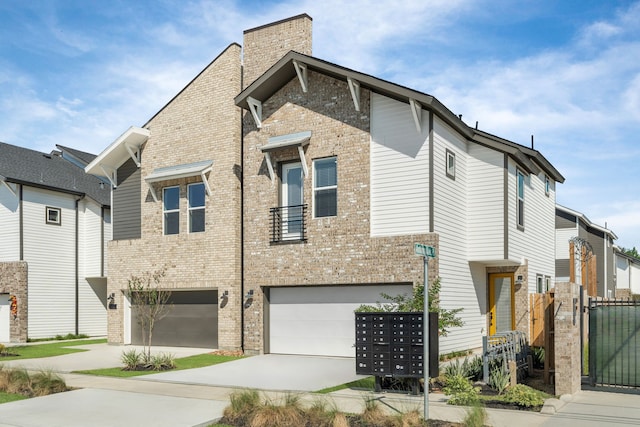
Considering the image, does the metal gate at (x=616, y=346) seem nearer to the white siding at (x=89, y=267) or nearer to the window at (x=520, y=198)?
the window at (x=520, y=198)

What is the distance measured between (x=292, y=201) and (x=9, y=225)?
14.9 meters

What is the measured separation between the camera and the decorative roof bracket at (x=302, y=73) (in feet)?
62.5

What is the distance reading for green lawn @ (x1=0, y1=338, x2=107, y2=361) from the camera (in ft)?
67.6

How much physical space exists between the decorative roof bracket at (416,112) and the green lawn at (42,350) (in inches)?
550

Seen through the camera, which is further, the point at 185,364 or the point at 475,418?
the point at 185,364

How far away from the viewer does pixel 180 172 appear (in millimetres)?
21750

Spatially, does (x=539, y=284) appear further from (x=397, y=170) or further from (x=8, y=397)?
(x=8, y=397)

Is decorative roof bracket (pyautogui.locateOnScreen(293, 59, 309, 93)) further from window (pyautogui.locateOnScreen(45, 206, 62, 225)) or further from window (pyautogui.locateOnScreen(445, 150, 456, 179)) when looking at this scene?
window (pyautogui.locateOnScreen(45, 206, 62, 225))

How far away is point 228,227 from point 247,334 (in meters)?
3.52

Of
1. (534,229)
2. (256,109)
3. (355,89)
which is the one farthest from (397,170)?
(534,229)

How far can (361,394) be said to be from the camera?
12.0m

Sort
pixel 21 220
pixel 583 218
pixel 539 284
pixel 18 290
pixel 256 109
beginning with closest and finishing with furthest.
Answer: pixel 256 109
pixel 539 284
pixel 18 290
pixel 21 220
pixel 583 218

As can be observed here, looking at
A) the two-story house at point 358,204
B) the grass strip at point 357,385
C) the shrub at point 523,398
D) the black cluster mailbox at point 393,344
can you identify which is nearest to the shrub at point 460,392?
the black cluster mailbox at point 393,344

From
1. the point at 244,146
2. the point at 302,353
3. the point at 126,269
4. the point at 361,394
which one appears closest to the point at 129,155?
the point at 126,269
